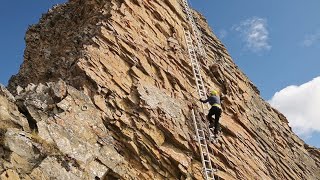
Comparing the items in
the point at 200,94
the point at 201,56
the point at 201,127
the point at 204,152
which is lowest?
the point at 204,152

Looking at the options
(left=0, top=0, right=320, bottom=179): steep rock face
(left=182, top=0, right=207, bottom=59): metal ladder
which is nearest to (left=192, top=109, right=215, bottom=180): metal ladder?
(left=0, top=0, right=320, bottom=179): steep rock face

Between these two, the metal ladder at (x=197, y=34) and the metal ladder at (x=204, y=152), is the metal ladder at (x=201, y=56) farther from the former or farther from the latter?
the metal ladder at (x=204, y=152)

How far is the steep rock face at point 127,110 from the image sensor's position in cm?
1477

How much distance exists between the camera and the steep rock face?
14773mm

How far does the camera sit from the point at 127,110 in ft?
59.1

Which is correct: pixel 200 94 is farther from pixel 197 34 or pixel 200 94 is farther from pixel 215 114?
pixel 197 34

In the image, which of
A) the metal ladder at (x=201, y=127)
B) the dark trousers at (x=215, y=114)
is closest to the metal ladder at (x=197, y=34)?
the metal ladder at (x=201, y=127)

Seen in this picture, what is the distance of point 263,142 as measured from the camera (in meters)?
24.6

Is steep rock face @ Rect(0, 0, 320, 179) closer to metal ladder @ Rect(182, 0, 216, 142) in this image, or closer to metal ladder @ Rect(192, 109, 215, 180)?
metal ladder @ Rect(192, 109, 215, 180)

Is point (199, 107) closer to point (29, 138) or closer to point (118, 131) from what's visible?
point (118, 131)

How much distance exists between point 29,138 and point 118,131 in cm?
422

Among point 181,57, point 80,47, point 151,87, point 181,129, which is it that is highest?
point 181,57

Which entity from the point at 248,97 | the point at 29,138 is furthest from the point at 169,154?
the point at 248,97

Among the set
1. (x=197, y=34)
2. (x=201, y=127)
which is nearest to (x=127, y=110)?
(x=201, y=127)
